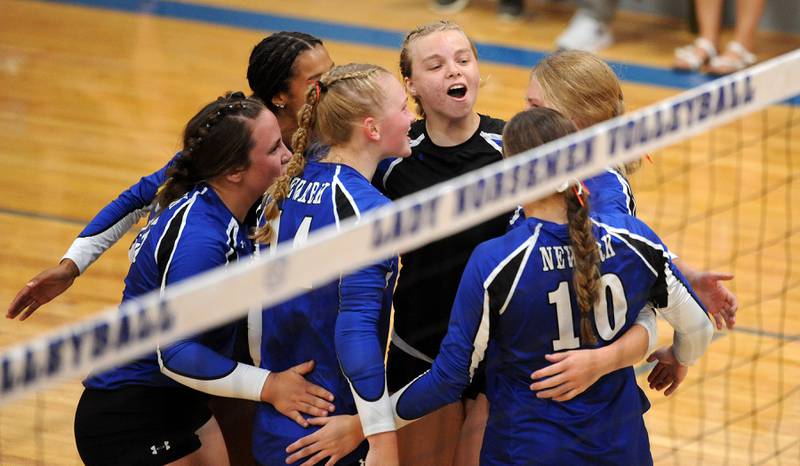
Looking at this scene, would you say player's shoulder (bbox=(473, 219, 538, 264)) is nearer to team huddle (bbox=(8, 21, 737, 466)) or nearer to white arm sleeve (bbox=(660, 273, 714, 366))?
team huddle (bbox=(8, 21, 737, 466))

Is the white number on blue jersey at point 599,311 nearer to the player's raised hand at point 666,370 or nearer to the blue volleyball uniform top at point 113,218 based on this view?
the player's raised hand at point 666,370

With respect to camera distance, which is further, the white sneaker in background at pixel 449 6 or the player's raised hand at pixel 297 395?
the white sneaker in background at pixel 449 6

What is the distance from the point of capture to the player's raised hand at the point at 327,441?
2863mm

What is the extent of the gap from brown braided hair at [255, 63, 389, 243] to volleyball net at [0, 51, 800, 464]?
0.56ft

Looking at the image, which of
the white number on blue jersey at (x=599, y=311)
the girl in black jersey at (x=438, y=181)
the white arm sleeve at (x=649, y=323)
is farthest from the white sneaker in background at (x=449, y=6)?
the white number on blue jersey at (x=599, y=311)

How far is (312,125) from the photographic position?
2994 mm

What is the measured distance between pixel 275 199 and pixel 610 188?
0.88 meters

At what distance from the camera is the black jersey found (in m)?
3.27

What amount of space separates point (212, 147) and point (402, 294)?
2.47ft

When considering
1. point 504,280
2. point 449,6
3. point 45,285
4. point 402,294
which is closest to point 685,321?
point 504,280

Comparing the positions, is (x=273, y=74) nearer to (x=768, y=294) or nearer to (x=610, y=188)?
(x=610, y=188)

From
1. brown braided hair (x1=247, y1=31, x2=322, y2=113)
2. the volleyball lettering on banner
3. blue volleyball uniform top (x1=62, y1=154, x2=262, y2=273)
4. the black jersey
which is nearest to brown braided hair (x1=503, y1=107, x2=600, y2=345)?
the volleyball lettering on banner

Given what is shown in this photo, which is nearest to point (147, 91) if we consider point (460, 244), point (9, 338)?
point (9, 338)

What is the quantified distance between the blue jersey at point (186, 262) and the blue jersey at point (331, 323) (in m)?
0.16
